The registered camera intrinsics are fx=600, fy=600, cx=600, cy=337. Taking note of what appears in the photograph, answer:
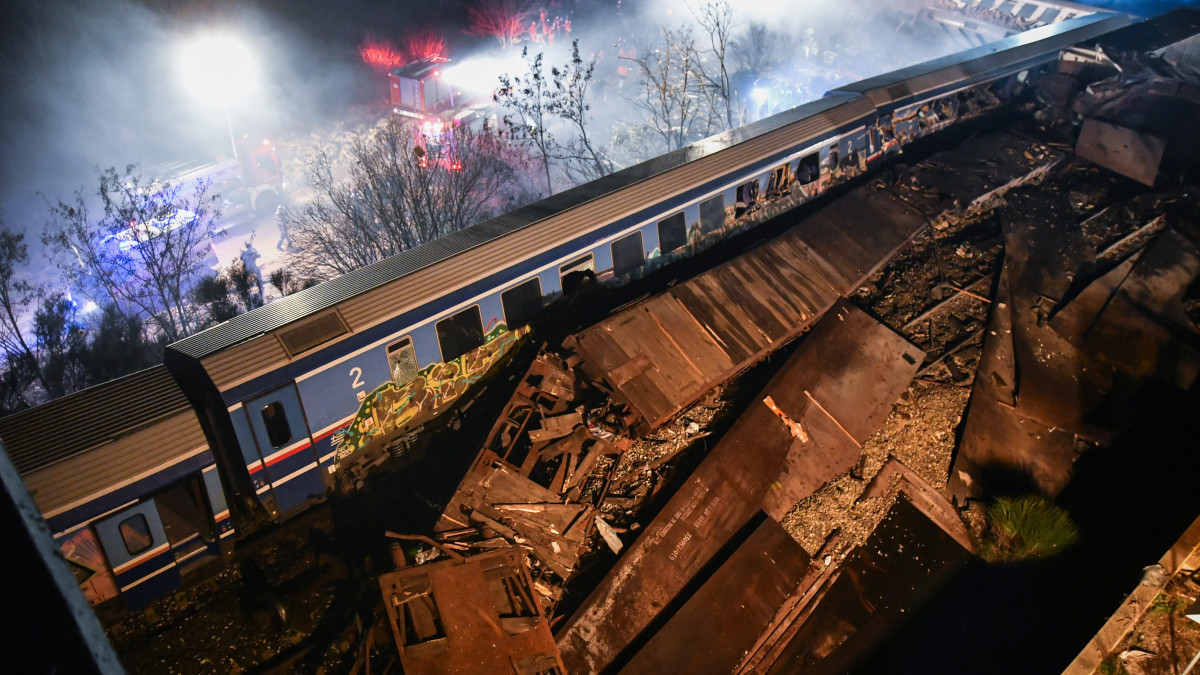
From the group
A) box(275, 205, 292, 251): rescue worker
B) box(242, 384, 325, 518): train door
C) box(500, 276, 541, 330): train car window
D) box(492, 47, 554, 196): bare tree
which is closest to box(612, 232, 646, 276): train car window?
box(500, 276, 541, 330): train car window

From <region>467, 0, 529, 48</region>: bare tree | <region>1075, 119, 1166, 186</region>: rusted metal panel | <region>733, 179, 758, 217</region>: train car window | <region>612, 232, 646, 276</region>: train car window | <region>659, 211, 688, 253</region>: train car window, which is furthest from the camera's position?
<region>467, 0, 529, 48</region>: bare tree

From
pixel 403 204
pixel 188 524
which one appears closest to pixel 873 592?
pixel 188 524

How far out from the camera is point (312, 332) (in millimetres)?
10484

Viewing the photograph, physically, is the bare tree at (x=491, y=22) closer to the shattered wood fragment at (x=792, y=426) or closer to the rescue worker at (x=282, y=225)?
the rescue worker at (x=282, y=225)

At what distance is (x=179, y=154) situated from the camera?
48.9 meters

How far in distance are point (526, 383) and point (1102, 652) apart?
937 cm

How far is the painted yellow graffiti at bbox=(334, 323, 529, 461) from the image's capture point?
11.5 metres

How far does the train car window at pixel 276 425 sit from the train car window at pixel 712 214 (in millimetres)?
10716

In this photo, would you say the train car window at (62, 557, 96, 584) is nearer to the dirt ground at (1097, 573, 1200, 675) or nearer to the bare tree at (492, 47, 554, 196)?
the dirt ground at (1097, 573, 1200, 675)

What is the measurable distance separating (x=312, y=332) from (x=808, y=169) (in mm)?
14369

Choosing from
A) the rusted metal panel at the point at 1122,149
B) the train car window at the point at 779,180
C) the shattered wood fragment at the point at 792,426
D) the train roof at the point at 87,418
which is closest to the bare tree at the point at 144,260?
the train roof at the point at 87,418

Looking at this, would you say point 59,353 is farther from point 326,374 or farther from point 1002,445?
point 1002,445

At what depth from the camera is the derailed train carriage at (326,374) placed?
30.0ft

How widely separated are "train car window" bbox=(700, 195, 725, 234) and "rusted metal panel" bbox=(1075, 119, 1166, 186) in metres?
12.3
